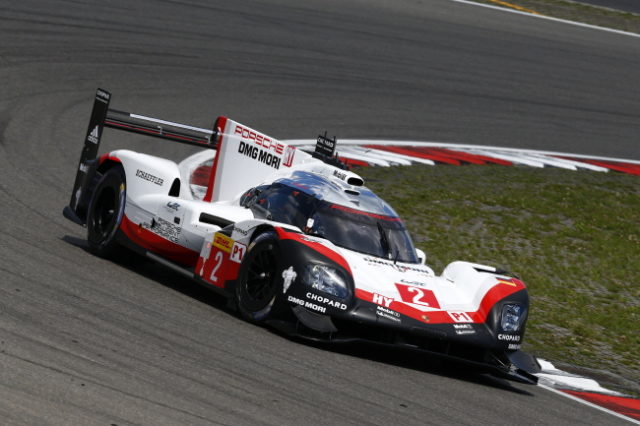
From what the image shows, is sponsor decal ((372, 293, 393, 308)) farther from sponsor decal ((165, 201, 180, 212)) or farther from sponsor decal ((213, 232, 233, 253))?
sponsor decal ((165, 201, 180, 212))

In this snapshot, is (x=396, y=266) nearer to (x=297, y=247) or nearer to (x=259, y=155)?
(x=297, y=247)

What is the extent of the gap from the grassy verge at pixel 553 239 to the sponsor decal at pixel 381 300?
2323mm

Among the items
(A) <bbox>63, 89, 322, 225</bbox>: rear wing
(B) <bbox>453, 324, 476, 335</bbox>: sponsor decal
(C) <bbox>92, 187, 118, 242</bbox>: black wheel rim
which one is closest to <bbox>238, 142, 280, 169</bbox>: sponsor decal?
(A) <bbox>63, 89, 322, 225</bbox>: rear wing

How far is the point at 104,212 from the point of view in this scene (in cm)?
1012

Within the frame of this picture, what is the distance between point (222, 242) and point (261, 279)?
62cm

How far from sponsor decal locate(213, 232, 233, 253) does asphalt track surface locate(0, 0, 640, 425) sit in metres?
0.47

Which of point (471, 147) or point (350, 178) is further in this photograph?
point (471, 147)

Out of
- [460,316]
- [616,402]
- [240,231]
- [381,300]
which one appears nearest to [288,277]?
[381,300]

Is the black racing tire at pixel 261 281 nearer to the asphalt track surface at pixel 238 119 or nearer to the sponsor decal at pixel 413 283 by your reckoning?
the asphalt track surface at pixel 238 119

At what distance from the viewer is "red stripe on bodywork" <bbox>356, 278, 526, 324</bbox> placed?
Result: 7934 millimetres

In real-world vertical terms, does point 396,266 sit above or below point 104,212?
above

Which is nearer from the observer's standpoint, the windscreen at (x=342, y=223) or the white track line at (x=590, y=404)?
the white track line at (x=590, y=404)

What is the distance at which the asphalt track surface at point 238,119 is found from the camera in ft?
20.7

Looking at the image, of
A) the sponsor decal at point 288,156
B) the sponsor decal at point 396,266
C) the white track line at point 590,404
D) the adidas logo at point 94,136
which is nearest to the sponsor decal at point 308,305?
the sponsor decal at point 396,266
